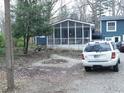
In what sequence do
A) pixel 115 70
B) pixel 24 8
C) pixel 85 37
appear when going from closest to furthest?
pixel 115 70 < pixel 24 8 < pixel 85 37

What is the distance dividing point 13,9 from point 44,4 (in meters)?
3.02

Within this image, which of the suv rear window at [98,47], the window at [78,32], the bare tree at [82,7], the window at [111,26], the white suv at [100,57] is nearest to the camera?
the white suv at [100,57]

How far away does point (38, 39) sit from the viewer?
45281 millimetres

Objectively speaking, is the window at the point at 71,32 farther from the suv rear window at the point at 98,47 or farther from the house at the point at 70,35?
the suv rear window at the point at 98,47

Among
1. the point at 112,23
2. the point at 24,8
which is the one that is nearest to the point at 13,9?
the point at 24,8

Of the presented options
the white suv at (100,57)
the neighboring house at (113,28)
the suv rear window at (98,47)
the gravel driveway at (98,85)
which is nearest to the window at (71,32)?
the neighboring house at (113,28)

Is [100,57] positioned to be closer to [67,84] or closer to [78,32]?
[67,84]

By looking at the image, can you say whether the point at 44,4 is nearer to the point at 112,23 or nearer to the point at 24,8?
the point at 24,8

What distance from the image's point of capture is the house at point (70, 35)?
43.8m

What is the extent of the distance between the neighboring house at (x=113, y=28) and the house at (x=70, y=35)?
8.70 metres

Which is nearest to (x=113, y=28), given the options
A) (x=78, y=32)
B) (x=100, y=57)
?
(x=78, y=32)

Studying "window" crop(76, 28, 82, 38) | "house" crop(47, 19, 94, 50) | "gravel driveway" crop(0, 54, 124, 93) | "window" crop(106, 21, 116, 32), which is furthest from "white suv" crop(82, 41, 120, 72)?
"window" crop(106, 21, 116, 32)

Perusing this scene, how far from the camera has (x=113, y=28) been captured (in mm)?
52250

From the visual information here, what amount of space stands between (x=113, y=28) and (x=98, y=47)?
115 ft
